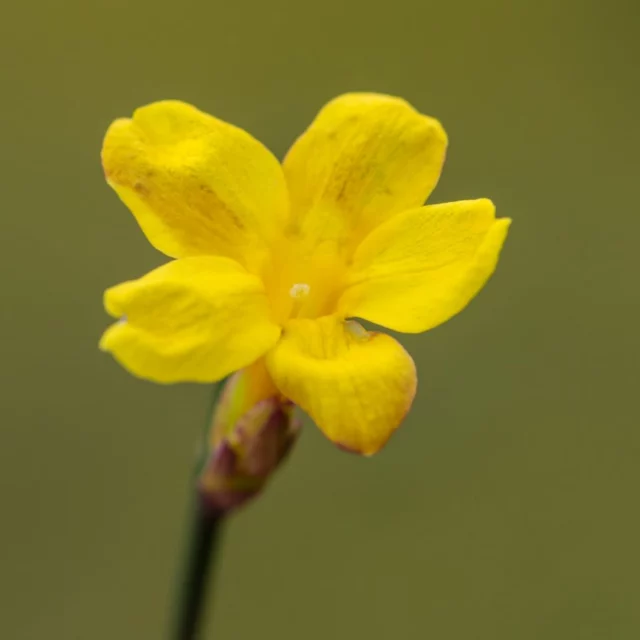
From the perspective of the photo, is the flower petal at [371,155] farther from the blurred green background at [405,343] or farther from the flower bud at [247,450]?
the blurred green background at [405,343]

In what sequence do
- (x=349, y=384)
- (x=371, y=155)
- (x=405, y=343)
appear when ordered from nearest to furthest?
(x=349, y=384), (x=371, y=155), (x=405, y=343)

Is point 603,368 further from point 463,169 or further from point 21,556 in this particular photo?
point 21,556

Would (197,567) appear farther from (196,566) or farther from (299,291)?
(299,291)

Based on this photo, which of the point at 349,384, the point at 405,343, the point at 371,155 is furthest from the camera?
the point at 405,343

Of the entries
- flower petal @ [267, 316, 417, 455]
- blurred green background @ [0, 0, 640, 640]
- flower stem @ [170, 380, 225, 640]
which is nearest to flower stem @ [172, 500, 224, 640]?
flower stem @ [170, 380, 225, 640]

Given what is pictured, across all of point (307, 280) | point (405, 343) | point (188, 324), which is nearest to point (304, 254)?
point (307, 280)
